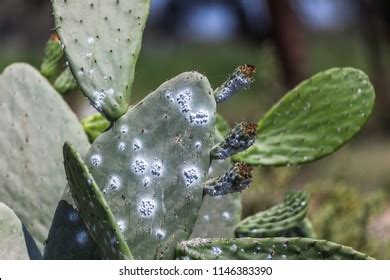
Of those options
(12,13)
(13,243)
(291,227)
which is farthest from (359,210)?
(12,13)

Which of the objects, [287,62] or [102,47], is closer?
[102,47]

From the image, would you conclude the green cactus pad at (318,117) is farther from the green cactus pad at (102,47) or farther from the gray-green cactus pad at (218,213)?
the green cactus pad at (102,47)

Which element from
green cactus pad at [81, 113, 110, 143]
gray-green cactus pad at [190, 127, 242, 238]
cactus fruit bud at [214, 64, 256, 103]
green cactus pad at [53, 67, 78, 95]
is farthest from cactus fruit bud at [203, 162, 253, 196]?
green cactus pad at [53, 67, 78, 95]

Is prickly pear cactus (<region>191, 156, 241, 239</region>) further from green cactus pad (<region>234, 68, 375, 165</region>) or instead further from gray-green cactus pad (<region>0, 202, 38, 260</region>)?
gray-green cactus pad (<region>0, 202, 38, 260</region>)

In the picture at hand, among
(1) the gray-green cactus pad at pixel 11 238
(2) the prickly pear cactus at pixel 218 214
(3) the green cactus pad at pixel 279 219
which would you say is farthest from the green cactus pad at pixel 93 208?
(3) the green cactus pad at pixel 279 219

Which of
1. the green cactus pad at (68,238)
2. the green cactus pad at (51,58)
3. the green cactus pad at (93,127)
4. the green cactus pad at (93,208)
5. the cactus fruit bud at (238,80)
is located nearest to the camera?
the green cactus pad at (93,208)

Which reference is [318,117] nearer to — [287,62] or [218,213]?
[218,213]

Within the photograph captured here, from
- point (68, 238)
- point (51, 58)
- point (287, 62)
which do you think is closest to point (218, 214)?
point (68, 238)

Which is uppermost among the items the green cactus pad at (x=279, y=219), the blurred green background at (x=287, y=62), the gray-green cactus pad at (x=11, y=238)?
the gray-green cactus pad at (x=11, y=238)
